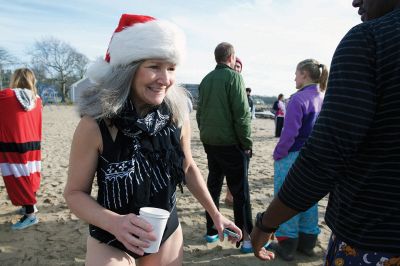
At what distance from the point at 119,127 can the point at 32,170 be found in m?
3.09

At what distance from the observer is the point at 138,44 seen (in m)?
1.74

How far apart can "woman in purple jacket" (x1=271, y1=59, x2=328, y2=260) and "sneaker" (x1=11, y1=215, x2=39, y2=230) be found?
9.93 feet

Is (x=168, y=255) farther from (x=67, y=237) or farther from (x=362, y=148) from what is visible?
(x=67, y=237)

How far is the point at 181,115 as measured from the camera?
199 cm

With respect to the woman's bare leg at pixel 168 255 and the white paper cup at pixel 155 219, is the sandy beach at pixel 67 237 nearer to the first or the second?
the woman's bare leg at pixel 168 255

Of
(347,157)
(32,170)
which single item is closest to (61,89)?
(32,170)

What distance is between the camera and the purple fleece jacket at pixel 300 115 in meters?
3.13

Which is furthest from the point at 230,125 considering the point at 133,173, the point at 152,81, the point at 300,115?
the point at 133,173

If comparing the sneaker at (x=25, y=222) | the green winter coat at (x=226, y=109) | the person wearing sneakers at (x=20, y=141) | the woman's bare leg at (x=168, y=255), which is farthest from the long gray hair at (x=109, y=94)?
the sneaker at (x=25, y=222)

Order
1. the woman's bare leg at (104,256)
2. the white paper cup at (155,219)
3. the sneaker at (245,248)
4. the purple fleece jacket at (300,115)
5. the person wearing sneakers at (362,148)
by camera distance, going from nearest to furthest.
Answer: the person wearing sneakers at (362,148)
the white paper cup at (155,219)
the woman's bare leg at (104,256)
the purple fleece jacket at (300,115)
the sneaker at (245,248)

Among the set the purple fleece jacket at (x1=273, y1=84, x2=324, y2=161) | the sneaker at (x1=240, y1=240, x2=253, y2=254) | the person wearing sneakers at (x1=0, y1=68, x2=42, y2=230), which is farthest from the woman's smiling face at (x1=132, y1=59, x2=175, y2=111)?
the person wearing sneakers at (x1=0, y1=68, x2=42, y2=230)

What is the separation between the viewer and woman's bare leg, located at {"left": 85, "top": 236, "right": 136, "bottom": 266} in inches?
63.4

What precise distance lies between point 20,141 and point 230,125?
8.63 feet

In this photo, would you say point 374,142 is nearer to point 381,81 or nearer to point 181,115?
point 381,81
